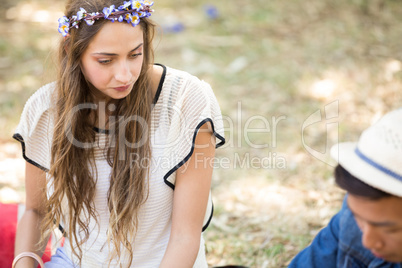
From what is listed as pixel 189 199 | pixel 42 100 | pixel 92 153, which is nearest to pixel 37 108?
pixel 42 100

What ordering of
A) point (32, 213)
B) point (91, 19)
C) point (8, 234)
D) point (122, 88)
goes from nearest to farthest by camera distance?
point (91, 19) → point (122, 88) → point (32, 213) → point (8, 234)

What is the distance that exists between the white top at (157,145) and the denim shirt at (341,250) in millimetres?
562

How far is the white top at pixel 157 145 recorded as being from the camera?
1.91 m

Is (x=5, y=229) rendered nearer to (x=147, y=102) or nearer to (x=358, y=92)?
(x=147, y=102)

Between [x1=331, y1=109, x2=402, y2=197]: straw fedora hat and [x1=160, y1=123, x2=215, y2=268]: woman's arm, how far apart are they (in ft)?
2.35

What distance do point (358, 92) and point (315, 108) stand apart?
0.43 metres

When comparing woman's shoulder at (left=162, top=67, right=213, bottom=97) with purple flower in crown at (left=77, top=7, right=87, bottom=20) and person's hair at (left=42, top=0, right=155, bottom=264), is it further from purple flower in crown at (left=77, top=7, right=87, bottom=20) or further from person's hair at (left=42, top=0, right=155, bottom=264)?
purple flower in crown at (left=77, top=7, right=87, bottom=20)

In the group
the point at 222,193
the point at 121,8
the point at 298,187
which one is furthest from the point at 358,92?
the point at 121,8

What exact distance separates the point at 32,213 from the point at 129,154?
1.78 feet

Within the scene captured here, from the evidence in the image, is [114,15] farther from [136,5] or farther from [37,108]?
[37,108]

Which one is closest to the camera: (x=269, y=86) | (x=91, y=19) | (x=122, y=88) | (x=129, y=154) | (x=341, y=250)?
(x=341, y=250)

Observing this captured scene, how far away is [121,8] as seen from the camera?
1.75m

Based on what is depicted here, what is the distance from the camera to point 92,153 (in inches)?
77.2

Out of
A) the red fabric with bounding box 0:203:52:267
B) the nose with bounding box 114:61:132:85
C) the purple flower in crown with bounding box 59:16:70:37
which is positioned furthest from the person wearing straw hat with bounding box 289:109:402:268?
the red fabric with bounding box 0:203:52:267
